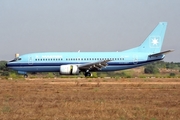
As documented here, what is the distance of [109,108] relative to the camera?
15188 millimetres

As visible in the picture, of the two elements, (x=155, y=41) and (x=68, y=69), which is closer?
(x=68, y=69)

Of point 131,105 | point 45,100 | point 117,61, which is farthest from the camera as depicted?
point 117,61

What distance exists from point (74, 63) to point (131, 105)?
29939mm

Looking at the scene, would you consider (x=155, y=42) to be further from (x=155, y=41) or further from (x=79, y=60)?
(x=79, y=60)

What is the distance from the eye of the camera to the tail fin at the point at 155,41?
47938mm

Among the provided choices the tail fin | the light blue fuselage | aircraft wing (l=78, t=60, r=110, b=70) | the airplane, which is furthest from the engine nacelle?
the tail fin

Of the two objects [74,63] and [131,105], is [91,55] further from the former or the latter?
[131,105]

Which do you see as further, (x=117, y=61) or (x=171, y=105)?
(x=117, y=61)

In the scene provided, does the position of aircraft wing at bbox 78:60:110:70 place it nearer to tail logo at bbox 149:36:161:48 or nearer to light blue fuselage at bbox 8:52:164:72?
light blue fuselage at bbox 8:52:164:72

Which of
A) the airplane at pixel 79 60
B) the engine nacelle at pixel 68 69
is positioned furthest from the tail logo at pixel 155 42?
the engine nacelle at pixel 68 69

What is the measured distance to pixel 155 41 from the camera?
48.0 metres

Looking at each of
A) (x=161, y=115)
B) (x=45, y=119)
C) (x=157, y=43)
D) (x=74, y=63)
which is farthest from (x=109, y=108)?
(x=157, y=43)

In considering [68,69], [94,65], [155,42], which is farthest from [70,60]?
[155,42]

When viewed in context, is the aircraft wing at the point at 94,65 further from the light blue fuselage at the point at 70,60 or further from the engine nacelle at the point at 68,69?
the engine nacelle at the point at 68,69
